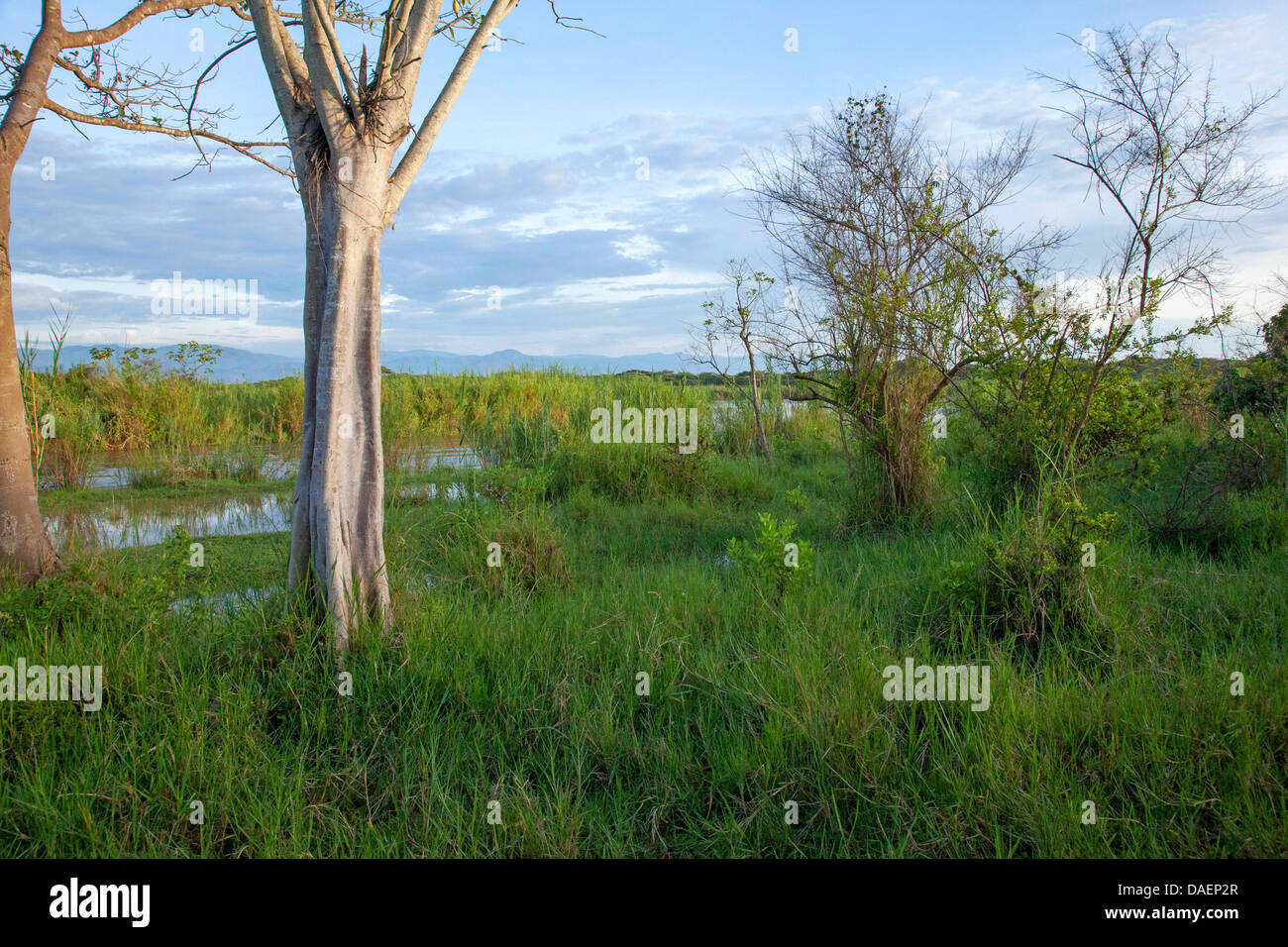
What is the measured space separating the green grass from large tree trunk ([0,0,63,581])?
697 mm

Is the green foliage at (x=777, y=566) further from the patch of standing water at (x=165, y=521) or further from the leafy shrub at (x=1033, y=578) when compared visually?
the patch of standing water at (x=165, y=521)

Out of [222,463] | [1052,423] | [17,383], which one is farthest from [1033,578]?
[222,463]

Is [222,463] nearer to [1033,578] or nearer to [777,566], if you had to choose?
[777,566]

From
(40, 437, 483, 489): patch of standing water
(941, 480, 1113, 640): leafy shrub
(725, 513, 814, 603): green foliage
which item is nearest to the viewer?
(941, 480, 1113, 640): leafy shrub

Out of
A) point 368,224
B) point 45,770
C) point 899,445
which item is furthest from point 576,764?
point 899,445

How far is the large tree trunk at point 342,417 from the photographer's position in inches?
140

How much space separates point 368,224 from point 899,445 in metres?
4.63

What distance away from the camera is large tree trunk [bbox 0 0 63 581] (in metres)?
4.90

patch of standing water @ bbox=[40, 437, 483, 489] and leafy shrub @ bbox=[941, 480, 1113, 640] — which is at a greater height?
patch of standing water @ bbox=[40, 437, 483, 489]

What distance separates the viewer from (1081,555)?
3992mm

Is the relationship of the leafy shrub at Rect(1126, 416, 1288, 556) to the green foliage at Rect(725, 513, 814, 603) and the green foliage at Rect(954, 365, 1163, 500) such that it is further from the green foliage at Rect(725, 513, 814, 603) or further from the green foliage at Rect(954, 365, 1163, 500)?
the green foliage at Rect(725, 513, 814, 603)

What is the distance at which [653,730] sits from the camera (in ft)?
10.5

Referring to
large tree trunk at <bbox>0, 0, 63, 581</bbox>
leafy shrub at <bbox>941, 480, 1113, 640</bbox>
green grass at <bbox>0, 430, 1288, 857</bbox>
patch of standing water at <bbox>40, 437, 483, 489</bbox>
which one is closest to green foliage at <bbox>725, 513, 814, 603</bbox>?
green grass at <bbox>0, 430, 1288, 857</bbox>

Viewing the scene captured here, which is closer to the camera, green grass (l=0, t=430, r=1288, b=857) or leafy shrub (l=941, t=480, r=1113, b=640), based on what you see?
green grass (l=0, t=430, r=1288, b=857)
